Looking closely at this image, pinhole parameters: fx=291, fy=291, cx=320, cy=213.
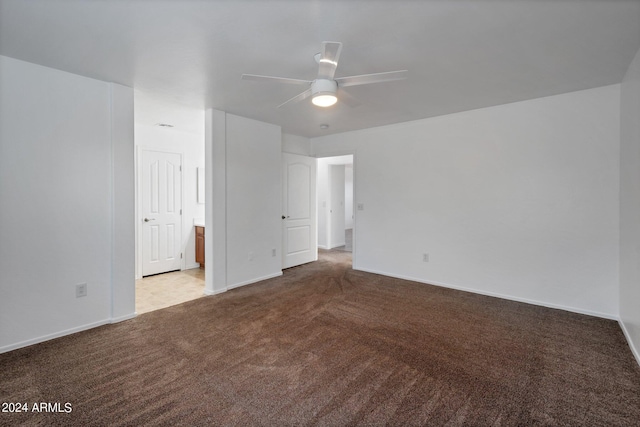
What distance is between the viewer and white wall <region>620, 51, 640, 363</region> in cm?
244

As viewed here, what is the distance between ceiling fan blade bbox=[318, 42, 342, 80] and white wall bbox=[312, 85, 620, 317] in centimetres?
268

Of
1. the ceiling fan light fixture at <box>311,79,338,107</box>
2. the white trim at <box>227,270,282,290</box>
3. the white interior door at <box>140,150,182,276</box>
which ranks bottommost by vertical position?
the white trim at <box>227,270,282,290</box>

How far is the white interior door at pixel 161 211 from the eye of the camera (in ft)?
15.8

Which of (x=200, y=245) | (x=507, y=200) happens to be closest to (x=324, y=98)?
(x=507, y=200)

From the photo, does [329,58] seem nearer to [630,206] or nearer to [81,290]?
[630,206]

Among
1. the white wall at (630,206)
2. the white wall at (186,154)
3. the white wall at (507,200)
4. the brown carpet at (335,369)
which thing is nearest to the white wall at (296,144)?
the white wall at (507,200)

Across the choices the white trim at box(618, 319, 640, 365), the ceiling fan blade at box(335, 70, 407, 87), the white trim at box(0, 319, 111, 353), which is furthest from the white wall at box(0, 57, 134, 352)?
the white trim at box(618, 319, 640, 365)

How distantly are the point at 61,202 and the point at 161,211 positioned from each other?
7.32 feet

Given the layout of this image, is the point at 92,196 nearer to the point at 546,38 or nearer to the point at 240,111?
the point at 240,111

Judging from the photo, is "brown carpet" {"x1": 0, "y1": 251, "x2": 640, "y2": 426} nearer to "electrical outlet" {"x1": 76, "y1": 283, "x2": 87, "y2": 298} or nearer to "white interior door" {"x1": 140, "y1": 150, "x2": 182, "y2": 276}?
"electrical outlet" {"x1": 76, "y1": 283, "x2": 87, "y2": 298}

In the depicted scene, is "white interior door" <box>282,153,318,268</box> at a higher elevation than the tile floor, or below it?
higher

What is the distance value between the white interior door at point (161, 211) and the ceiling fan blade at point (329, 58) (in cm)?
383

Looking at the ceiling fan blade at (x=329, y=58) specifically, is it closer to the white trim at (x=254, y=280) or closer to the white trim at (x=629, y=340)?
the white trim at (x=254, y=280)

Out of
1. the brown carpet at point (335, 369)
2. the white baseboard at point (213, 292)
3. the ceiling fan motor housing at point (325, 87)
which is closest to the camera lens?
the brown carpet at point (335, 369)
